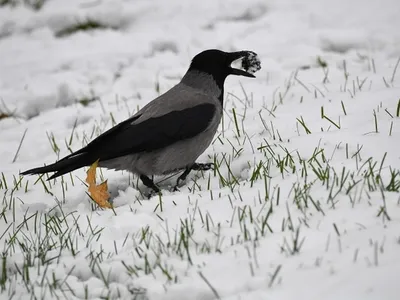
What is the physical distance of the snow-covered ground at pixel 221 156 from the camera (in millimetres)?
3182

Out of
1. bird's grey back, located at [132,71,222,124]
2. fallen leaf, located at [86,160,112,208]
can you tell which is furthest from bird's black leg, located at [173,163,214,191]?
fallen leaf, located at [86,160,112,208]

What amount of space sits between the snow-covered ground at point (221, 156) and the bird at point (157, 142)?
0.65 feet

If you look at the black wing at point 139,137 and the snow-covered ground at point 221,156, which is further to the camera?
the black wing at point 139,137

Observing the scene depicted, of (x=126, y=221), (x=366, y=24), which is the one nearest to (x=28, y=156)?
(x=126, y=221)

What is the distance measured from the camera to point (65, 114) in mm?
7660

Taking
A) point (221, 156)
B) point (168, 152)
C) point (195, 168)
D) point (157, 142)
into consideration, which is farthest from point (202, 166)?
point (157, 142)

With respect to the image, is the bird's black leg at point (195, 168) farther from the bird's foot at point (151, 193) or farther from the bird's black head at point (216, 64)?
the bird's black head at point (216, 64)

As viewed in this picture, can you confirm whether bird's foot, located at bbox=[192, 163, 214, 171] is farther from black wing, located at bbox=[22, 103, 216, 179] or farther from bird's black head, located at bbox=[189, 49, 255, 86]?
bird's black head, located at bbox=[189, 49, 255, 86]

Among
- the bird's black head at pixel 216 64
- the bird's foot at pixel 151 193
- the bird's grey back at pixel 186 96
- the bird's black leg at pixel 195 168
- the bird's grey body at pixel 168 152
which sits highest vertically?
the bird's black head at pixel 216 64

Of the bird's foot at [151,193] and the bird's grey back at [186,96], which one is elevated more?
the bird's grey back at [186,96]

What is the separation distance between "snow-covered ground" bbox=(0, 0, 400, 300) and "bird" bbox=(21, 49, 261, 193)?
0.20 m

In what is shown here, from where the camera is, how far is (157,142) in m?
5.01

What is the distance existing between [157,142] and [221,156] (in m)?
0.70

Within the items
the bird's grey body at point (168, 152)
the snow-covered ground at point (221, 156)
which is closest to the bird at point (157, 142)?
the bird's grey body at point (168, 152)
